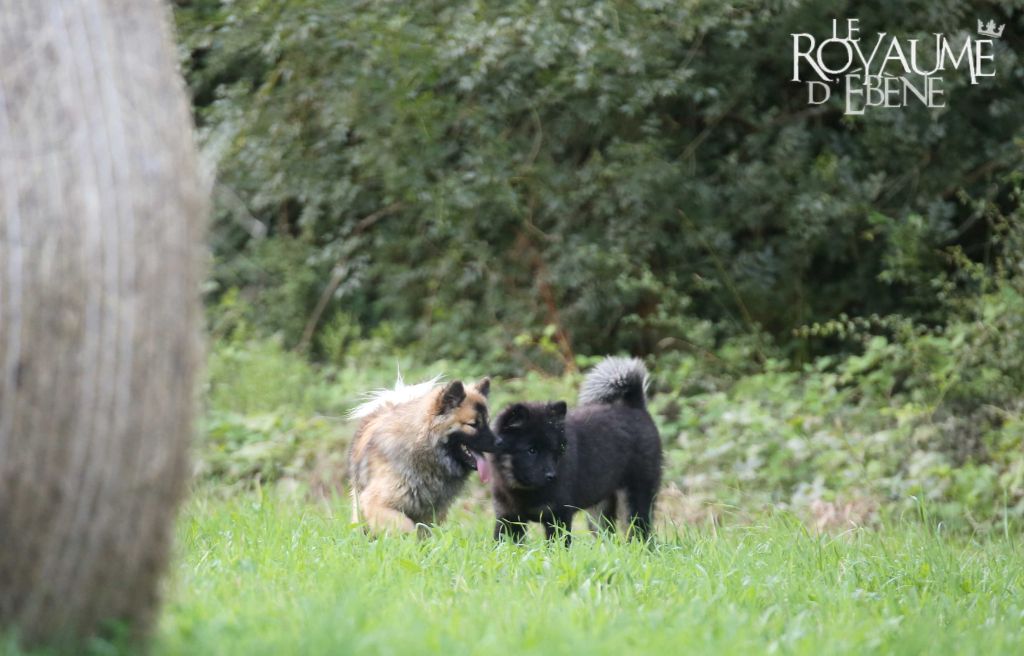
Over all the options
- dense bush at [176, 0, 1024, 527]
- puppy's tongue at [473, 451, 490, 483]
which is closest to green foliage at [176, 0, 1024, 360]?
dense bush at [176, 0, 1024, 527]

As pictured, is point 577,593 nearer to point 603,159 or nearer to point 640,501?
point 640,501

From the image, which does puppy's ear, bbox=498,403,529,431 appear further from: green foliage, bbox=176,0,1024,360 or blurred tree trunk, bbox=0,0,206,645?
green foliage, bbox=176,0,1024,360

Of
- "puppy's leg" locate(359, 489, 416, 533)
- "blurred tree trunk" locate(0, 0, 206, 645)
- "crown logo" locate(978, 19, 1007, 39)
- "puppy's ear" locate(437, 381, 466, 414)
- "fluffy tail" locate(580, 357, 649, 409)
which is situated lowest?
"puppy's leg" locate(359, 489, 416, 533)

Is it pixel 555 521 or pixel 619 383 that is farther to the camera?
pixel 619 383

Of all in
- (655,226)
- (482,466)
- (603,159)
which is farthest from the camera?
(603,159)

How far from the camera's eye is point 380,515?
7.38 metres

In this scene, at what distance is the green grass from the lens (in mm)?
4293

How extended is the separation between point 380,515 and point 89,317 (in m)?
3.92

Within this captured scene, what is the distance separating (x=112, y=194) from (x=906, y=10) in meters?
10.0

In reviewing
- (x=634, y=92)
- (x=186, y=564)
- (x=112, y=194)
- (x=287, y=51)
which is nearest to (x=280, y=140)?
(x=287, y=51)

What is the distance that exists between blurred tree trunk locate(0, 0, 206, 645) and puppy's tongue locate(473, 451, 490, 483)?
3777mm

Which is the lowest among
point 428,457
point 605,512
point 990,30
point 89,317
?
point 605,512

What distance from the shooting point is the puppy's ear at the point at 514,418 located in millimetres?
7602

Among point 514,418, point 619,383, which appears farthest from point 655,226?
point 514,418
